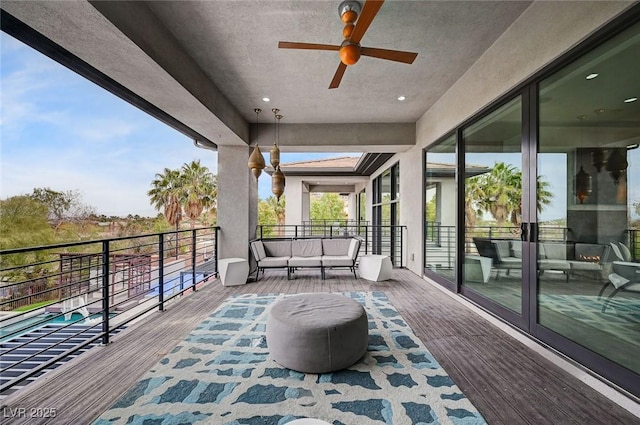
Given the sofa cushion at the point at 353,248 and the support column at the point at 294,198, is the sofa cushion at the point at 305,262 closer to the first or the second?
the sofa cushion at the point at 353,248

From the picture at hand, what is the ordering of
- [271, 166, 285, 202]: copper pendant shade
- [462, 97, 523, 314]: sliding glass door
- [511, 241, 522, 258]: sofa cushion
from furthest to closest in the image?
[271, 166, 285, 202]: copper pendant shade < [462, 97, 523, 314]: sliding glass door < [511, 241, 522, 258]: sofa cushion

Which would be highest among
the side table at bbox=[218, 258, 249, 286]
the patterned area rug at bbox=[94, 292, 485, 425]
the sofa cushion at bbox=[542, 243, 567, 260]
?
the sofa cushion at bbox=[542, 243, 567, 260]

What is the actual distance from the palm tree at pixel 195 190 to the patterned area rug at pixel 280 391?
484 inches

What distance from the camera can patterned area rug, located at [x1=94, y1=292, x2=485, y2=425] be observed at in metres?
1.60

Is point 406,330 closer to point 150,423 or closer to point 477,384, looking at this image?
point 477,384

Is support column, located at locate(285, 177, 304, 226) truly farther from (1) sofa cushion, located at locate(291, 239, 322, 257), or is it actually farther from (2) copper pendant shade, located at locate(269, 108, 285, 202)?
(2) copper pendant shade, located at locate(269, 108, 285, 202)

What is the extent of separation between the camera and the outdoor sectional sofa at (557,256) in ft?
6.52

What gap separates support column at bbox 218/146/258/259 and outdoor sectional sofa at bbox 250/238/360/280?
332 millimetres

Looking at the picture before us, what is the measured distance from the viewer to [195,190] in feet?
45.3

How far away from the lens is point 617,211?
1.81 meters

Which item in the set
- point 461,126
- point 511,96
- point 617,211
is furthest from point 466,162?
point 617,211

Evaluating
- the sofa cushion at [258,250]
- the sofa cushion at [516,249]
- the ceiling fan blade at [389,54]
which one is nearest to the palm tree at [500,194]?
the sofa cushion at [516,249]

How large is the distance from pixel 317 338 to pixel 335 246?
3.72m

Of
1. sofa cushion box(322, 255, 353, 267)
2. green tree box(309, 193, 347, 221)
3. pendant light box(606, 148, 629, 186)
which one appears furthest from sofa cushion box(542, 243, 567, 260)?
green tree box(309, 193, 347, 221)
